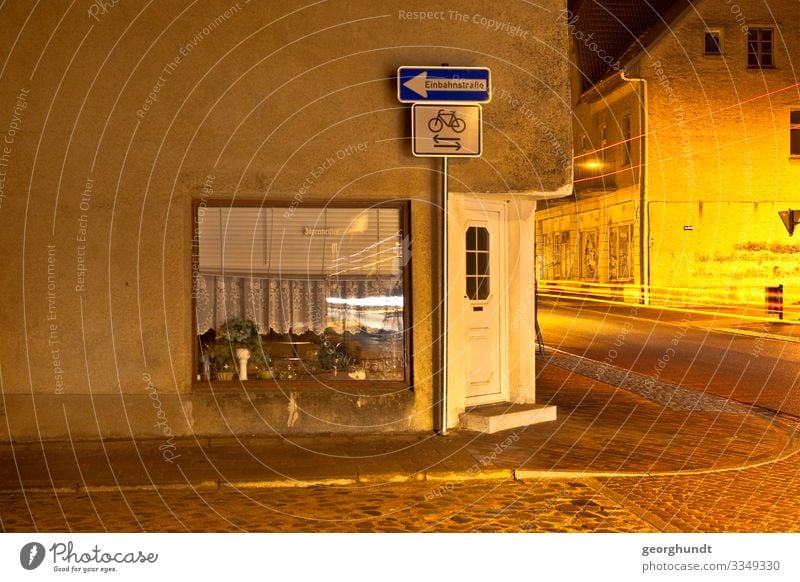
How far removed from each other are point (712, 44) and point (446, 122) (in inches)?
988

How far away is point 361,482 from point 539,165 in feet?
13.0

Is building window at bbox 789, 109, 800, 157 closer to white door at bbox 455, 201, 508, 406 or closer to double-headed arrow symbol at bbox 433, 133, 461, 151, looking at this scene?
white door at bbox 455, 201, 508, 406

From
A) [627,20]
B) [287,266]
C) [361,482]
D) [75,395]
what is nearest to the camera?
[361,482]

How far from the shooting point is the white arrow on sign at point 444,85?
9.17 meters

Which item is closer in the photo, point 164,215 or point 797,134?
point 164,215

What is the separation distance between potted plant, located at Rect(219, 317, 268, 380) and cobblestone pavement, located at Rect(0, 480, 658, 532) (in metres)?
2.31

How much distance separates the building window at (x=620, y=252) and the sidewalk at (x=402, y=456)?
22917mm

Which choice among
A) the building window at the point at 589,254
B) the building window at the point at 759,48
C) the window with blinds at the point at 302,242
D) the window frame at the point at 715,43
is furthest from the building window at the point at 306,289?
the building window at the point at 589,254

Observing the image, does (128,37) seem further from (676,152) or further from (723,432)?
(676,152)

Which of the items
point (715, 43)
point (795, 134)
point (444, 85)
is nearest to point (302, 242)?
point (444, 85)

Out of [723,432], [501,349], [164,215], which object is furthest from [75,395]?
[723,432]

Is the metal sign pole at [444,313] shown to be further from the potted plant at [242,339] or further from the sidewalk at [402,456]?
the potted plant at [242,339]

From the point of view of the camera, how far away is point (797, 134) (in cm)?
3219

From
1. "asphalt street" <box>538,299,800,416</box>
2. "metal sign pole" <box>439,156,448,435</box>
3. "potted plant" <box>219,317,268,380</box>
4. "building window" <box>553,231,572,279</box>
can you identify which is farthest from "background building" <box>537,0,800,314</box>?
"potted plant" <box>219,317,268,380</box>
